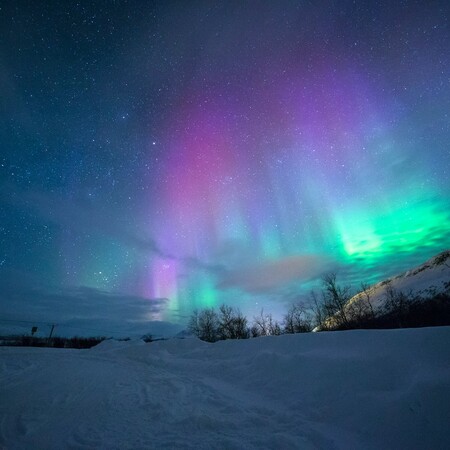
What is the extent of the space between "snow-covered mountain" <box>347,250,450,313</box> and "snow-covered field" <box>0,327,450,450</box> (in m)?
70.0

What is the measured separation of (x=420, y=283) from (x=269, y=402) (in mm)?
95174

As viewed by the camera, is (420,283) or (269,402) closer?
(269,402)

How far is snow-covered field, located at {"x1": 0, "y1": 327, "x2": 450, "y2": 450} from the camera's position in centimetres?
455

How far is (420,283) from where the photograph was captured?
79938 mm

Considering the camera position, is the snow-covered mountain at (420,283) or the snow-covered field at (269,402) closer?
the snow-covered field at (269,402)

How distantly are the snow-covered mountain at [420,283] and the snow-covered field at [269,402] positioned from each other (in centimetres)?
6997

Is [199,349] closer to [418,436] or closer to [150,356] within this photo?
[150,356]

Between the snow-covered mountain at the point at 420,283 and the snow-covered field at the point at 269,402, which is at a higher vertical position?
the snow-covered mountain at the point at 420,283

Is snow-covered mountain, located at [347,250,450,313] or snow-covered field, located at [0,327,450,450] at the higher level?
snow-covered mountain, located at [347,250,450,313]

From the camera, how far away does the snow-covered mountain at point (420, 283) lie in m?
70.5

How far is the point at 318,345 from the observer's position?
30.9ft

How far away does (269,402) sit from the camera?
22.6ft

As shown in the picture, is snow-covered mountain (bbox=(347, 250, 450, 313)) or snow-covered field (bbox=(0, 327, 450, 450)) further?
snow-covered mountain (bbox=(347, 250, 450, 313))

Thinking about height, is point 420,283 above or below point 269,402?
above
